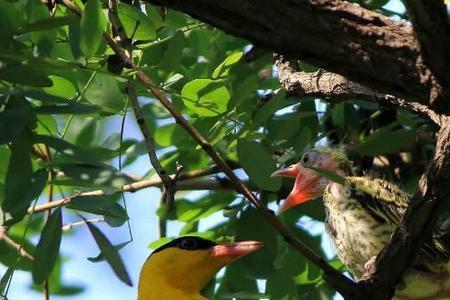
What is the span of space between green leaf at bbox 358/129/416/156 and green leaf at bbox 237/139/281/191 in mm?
1213

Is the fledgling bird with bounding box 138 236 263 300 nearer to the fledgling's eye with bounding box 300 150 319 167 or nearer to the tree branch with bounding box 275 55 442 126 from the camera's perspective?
the fledgling's eye with bounding box 300 150 319 167

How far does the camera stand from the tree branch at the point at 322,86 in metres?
4.52

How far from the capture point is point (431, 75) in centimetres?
320

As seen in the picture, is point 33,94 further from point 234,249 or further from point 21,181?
point 234,249

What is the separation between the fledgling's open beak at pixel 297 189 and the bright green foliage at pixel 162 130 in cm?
7

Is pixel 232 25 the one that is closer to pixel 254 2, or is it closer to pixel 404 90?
pixel 254 2

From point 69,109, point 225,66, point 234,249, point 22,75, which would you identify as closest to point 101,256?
point 69,109

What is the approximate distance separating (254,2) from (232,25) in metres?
0.09

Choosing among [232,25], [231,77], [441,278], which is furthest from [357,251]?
[232,25]

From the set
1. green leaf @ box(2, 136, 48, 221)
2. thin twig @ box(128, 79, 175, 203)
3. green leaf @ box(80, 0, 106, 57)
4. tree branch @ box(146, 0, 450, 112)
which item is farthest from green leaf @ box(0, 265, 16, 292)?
tree branch @ box(146, 0, 450, 112)

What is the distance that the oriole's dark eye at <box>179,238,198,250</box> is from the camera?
5500 mm

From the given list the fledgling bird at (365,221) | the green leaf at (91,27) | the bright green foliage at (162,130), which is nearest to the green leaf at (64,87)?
the bright green foliage at (162,130)

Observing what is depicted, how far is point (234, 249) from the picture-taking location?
206 inches

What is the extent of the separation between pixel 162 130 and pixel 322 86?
2.94 ft
